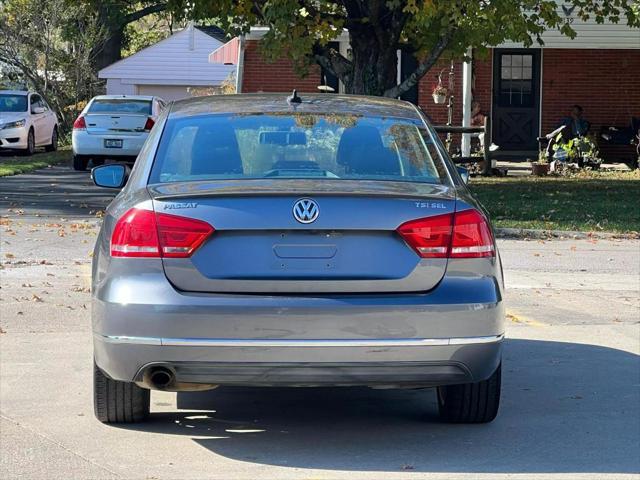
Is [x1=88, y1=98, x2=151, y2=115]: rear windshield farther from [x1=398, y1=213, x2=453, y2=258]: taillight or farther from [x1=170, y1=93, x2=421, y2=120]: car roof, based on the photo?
[x1=398, y1=213, x2=453, y2=258]: taillight

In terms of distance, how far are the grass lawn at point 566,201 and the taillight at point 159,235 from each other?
10045 mm

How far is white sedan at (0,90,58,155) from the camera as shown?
29906mm

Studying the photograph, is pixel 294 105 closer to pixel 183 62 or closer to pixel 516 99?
pixel 516 99

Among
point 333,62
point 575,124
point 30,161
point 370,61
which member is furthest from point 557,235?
point 30,161

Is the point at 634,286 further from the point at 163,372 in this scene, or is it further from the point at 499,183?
the point at 499,183

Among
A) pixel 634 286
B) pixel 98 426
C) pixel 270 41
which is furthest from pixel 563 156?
pixel 98 426

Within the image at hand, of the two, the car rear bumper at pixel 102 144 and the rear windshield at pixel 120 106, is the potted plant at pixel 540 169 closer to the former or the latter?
the car rear bumper at pixel 102 144

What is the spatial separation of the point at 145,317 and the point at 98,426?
110 cm

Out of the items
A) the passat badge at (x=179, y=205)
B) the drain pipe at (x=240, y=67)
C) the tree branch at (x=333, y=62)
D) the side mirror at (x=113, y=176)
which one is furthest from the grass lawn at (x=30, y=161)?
the passat badge at (x=179, y=205)

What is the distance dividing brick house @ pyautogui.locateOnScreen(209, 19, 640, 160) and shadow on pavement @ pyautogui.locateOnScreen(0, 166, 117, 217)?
5523 mm

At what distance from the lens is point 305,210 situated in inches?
225

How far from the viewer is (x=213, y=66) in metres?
53.3

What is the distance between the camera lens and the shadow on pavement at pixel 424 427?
5918mm

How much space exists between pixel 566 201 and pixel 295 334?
13.8m
